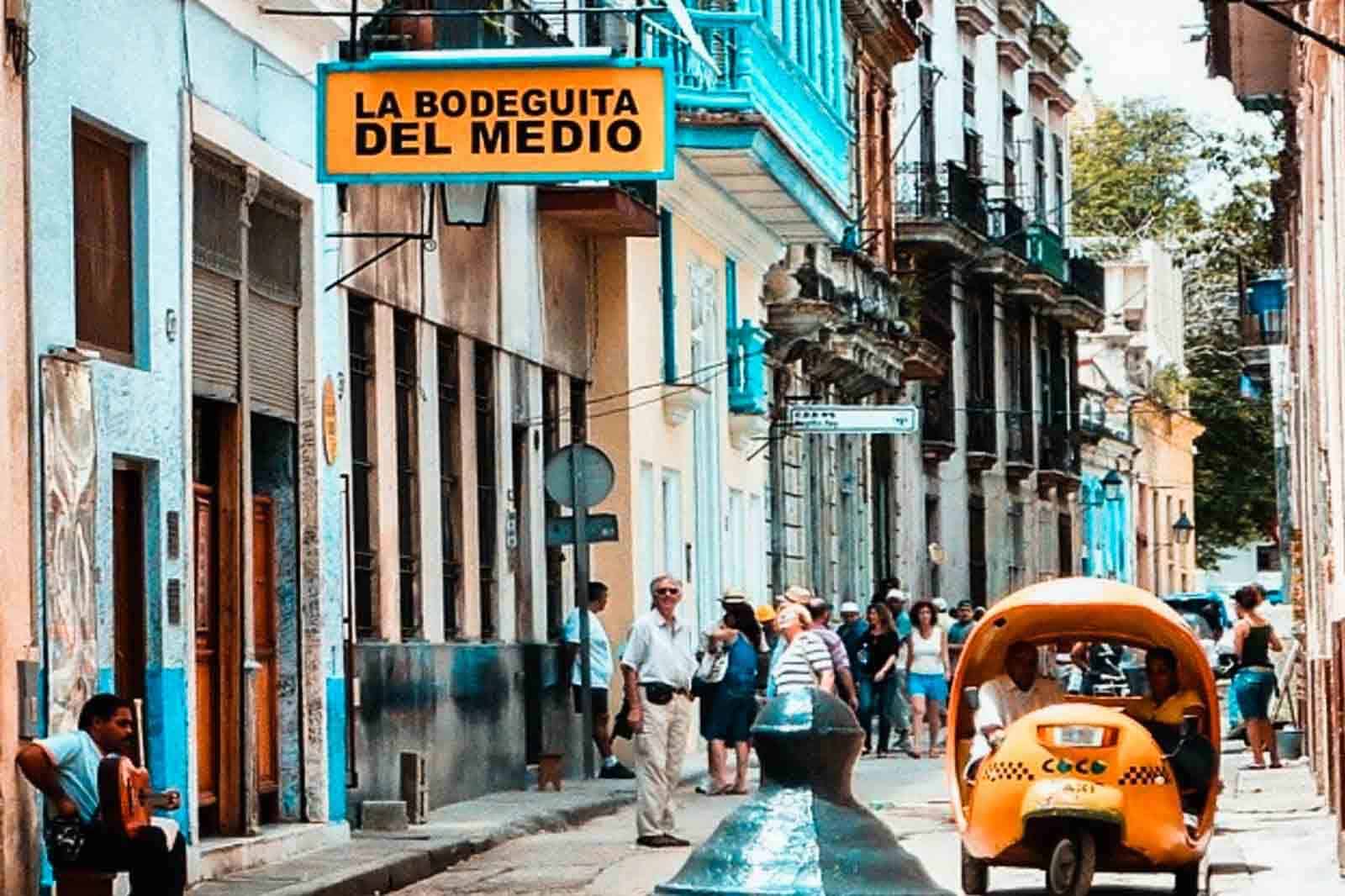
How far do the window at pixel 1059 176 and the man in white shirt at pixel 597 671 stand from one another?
110 ft

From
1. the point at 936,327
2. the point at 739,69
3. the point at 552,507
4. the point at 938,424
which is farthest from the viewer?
the point at 936,327

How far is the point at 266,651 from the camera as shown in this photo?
63.1 feet

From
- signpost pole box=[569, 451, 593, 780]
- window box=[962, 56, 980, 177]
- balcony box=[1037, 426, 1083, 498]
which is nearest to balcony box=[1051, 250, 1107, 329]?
balcony box=[1037, 426, 1083, 498]

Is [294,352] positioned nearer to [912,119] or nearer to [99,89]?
[99,89]

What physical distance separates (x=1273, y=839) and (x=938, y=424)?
3041 centimetres

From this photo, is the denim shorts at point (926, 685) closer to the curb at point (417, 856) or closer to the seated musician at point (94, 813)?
the curb at point (417, 856)

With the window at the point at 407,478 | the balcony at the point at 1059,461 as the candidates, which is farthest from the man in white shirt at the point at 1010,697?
the balcony at the point at 1059,461

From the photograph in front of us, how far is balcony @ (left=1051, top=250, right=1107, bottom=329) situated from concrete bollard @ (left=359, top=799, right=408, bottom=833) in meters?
39.1

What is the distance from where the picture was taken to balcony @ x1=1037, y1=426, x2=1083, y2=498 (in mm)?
58281

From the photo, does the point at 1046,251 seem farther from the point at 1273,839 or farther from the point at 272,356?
the point at 272,356

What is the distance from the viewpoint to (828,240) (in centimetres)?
3669

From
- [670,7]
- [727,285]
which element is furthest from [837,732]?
[727,285]

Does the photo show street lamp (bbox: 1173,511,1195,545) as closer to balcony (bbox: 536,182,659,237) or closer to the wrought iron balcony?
the wrought iron balcony

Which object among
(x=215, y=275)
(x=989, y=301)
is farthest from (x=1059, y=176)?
(x=215, y=275)
